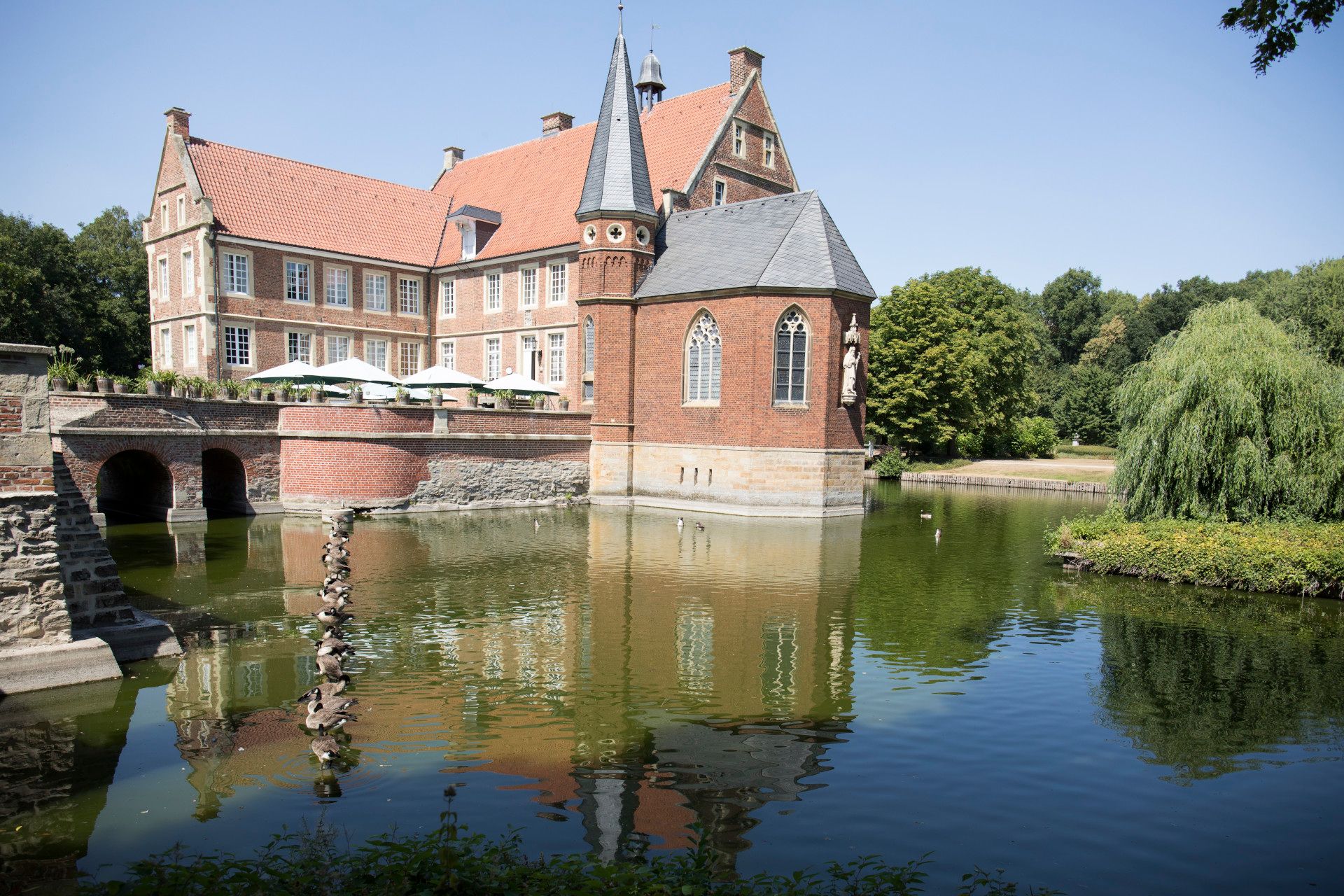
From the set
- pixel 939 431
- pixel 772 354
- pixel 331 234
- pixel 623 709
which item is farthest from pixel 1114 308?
pixel 623 709

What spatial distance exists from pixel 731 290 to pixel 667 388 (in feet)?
12.7

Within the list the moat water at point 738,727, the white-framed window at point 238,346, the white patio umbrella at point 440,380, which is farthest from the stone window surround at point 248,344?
the moat water at point 738,727

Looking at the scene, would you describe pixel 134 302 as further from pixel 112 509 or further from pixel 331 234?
pixel 112 509

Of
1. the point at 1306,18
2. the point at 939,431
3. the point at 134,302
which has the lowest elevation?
the point at 939,431

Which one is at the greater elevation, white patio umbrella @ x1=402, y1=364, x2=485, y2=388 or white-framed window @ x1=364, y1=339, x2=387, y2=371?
white-framed window @ x1=364, y1=339, x2=387, y2=371

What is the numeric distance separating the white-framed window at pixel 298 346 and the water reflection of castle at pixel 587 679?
16.9m

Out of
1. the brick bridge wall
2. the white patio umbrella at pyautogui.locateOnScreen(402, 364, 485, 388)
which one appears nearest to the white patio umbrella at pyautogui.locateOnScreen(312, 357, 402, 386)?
the white patio umbrella at pyautogui.locateOnScreen(402, 364, 485, 388)

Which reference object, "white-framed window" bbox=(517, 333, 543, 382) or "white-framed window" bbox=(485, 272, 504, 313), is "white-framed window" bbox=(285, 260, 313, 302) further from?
"white-framed window" bbox=(517, 333, 543, 382)

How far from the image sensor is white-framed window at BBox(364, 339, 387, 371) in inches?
1382

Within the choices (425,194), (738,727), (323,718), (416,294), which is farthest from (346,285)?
(738,727)

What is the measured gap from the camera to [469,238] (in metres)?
35.3

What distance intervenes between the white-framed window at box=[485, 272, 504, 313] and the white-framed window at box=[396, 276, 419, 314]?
385 centimetres

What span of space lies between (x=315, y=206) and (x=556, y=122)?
11204mm

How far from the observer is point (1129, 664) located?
A: 11297mm
